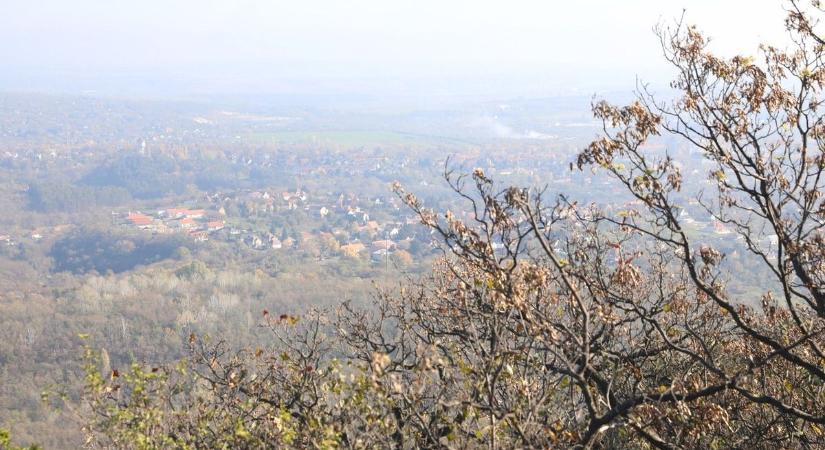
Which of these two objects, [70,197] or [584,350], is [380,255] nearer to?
[70,197]

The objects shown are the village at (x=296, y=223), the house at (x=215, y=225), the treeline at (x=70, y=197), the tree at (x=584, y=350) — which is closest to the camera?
A: the tree at (x=584, y=350)

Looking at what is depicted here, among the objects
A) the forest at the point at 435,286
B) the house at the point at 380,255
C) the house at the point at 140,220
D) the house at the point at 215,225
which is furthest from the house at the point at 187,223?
the house at the point at 380,255

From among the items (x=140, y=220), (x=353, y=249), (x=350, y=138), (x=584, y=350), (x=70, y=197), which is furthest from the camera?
(x=350, y=138)

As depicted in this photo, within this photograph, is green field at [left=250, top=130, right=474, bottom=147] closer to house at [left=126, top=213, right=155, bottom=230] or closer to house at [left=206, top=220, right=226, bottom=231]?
house at [left=126, top=213, right=155, bottom=230]

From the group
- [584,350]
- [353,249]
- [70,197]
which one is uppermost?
[584,350]

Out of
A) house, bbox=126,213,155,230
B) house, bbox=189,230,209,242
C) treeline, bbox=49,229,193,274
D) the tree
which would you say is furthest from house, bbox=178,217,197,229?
the tree

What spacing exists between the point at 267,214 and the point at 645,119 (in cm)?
7005

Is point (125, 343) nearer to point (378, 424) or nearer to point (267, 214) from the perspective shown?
point (378, 424)

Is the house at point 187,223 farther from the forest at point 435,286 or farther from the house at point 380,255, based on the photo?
the house at point 380,255

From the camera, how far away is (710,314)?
6613 millimetres

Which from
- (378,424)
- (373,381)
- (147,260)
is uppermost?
(373,381)

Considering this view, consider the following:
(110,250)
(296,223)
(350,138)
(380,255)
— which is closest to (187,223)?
(110,250)

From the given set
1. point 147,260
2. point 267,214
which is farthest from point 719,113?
point 267,214

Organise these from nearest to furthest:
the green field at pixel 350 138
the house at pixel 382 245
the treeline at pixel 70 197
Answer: the house at pixel 382 245 → the treeline at pixel 70 197 → the green field at pixel 350 138
